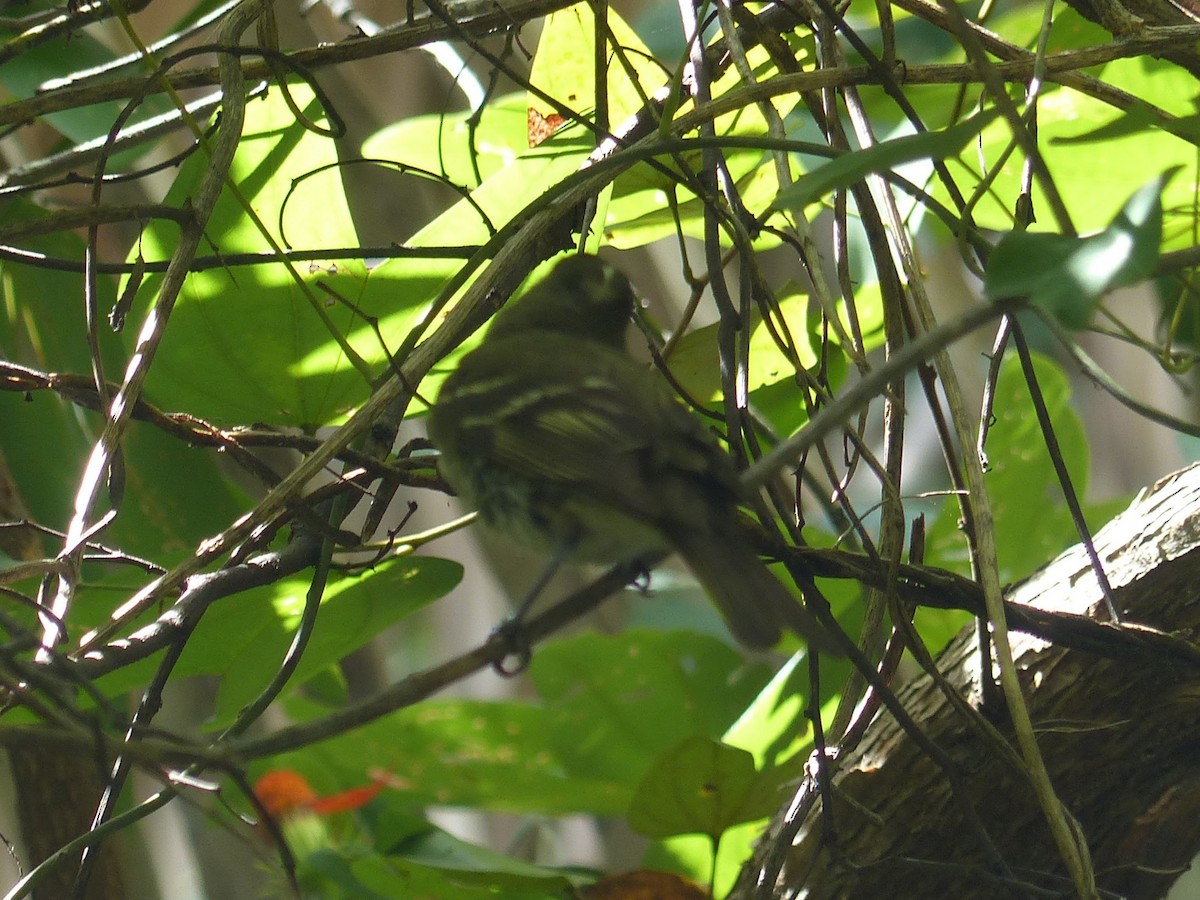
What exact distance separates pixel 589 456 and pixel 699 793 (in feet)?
2.08

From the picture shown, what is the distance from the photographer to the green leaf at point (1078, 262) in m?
0.82

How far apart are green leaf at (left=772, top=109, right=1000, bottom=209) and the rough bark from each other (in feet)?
2.70

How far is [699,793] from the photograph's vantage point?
182cm

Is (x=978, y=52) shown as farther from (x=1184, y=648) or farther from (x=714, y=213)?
(x=1184, y=648)

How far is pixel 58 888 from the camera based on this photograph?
7.29 feet

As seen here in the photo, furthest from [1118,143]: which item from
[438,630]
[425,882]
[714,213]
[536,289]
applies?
[438,630]

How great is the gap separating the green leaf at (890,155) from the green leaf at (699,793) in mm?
912

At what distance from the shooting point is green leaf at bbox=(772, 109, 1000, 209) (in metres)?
1.04

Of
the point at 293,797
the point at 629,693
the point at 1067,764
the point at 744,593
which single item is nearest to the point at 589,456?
the point at 744,593

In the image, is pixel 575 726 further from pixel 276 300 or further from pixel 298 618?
pixel 276 300

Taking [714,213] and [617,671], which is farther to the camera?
[617,671]

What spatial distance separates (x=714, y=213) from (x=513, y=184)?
37 centimetres

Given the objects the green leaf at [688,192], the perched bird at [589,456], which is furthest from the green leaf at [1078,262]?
the green leaf at [688,192]

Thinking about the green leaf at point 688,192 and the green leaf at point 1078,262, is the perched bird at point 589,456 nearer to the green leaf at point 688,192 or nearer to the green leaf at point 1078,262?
the green leaf at point 688,192
